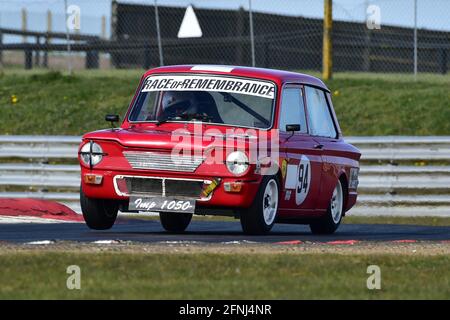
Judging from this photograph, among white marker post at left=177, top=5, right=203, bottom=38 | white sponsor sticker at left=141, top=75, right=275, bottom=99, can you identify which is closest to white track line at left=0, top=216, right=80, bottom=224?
white sponsor sticker at left=141, top=75, right=275, bottom=99

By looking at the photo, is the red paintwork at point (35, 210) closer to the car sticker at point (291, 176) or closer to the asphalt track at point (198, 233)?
the asphalt track at point (198, 233)

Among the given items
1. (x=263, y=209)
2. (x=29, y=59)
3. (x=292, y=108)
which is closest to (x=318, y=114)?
(x=292, y=108)

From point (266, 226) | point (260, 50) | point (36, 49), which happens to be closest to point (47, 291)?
point (266, 226)

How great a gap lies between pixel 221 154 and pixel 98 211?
148cm

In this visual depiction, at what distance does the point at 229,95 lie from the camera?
497 inches

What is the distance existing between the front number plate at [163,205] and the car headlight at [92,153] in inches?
23.3

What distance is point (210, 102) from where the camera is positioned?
12625mm

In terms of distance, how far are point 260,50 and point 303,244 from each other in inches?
501

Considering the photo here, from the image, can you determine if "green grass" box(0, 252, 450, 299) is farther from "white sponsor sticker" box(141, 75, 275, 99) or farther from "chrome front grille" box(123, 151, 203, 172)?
"white sponsor sticker" box(141, 75, 275, 99)

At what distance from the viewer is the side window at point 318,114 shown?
44.6 feet

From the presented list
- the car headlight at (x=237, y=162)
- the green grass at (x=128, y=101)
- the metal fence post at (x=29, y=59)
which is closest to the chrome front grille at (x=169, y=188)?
the car headlight at (x=237, y=162)

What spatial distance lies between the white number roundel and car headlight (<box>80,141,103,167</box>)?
2003 millimetres

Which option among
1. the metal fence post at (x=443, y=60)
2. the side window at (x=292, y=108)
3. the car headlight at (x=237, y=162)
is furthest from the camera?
the metal fence post at (x=443, y=60)

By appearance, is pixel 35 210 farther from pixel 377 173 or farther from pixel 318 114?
pixel 377 173
